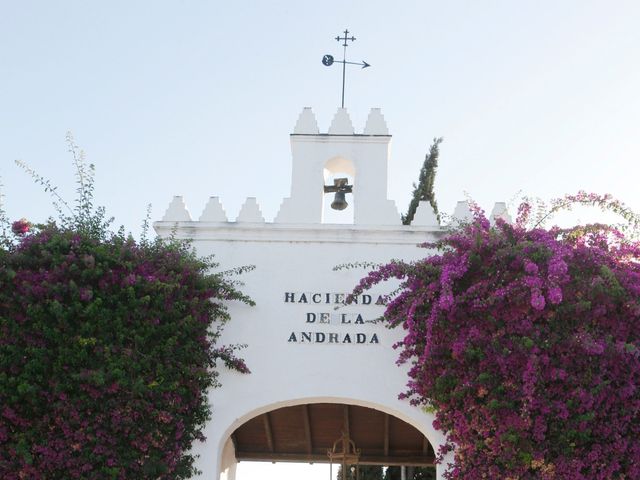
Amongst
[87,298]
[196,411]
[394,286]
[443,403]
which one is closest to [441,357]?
[443,403]

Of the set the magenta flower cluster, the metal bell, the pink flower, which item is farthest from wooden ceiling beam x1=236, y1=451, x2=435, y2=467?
the pink flower

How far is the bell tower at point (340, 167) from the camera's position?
12.8 m

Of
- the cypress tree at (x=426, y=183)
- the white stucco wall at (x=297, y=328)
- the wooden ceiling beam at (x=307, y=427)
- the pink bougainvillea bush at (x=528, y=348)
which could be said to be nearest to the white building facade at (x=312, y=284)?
the white stucco wall at (x=297, y=328)

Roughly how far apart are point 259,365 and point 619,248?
4933 millimetres

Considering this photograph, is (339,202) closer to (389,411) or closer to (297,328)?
(297,328)

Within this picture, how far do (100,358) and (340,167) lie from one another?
4.67m

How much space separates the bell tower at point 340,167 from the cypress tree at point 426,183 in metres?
5.03

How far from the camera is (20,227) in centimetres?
1184

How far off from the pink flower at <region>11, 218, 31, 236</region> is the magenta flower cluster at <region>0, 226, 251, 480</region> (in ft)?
0.76

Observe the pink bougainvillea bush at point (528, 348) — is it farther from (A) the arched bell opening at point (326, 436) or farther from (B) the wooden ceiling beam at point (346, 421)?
(A) the arched bell opening at point (326, 436)

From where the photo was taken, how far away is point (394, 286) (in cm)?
1225

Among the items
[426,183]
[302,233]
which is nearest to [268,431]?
[302,233]

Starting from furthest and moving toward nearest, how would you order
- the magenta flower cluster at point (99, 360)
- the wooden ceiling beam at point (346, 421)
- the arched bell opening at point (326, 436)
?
the arched bell opening at point (326, 436) < the wooden ceiling beam at point (346, 421) < the magenta flower cluster at point (99, 360)

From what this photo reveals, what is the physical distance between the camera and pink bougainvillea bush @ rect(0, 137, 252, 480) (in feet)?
34.9
